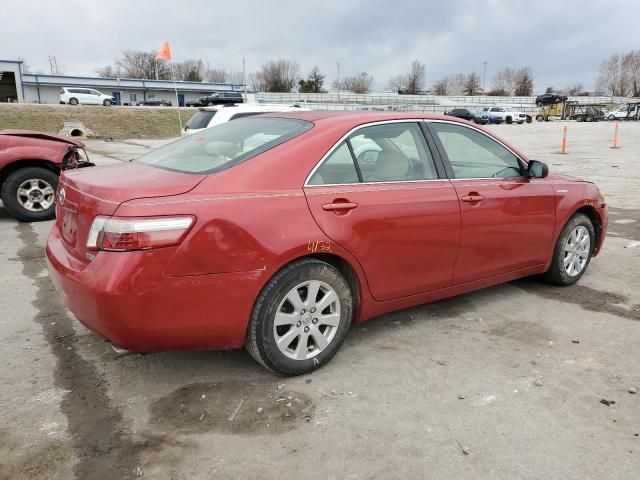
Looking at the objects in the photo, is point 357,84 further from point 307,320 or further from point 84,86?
point 307,320

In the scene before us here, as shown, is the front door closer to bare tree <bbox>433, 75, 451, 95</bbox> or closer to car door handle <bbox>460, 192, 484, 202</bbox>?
car door handle <bbox>460, 192, 484, 202</bbox>

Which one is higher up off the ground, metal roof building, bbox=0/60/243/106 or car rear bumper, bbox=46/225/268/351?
metal roof building, bbox=0/60/243/106

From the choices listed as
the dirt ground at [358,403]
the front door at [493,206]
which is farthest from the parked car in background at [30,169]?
the front door at [493,206]

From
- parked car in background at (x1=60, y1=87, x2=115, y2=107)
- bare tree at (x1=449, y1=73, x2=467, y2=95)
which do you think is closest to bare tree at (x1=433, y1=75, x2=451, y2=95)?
bare tree at (x1=449, y1=73, x2=467, y2=95)

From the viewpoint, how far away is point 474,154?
4223 millimetres

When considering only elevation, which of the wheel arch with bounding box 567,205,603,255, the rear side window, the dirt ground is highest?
the rear side window

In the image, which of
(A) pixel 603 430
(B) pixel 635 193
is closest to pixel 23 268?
(A) pixel 603 430

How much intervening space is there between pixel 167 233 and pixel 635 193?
10.5m

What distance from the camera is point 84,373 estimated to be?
3.25 metres

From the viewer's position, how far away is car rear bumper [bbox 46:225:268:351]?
259 centimetres

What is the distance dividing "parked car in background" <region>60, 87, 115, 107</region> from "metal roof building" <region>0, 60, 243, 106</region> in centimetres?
1338

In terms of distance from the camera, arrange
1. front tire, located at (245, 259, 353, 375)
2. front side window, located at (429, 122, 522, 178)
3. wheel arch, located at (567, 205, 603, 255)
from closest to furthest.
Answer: front tire, located at (245, 259, 353, 375)
front side window, located at (429, 122, 522, 178)
wheel arch, located at (567, 205, 603, 255)

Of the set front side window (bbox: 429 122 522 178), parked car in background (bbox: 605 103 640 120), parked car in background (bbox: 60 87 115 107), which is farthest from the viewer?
parked car in background (bbox: 605 103 640 120)

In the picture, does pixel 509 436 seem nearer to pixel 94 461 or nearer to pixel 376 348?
pixel 376 348
